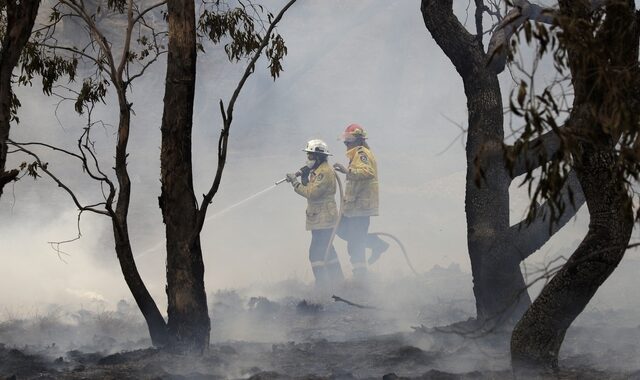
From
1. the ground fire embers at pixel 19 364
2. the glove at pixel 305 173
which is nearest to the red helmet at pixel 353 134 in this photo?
the glove at pixel 305 173

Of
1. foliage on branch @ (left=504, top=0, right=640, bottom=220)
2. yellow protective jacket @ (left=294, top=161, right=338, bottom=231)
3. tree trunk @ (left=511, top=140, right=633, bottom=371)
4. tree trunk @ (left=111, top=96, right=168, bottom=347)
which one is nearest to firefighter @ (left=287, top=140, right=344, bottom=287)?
yellow protective jacket @ (left=294, top=161, right=338, bottom=231)

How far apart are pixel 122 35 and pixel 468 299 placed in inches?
891

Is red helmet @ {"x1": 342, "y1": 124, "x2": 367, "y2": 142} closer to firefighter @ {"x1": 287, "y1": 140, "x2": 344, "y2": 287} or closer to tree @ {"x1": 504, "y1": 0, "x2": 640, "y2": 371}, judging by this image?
firefighter @ {"x1": 287, "y1": 140, "x2": 344, "y2": 287}

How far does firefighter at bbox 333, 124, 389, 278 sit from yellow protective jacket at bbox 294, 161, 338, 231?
0.22 m

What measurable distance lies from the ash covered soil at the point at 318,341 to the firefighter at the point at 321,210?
36cm

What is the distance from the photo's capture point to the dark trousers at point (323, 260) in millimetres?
13141

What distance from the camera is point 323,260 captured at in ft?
43.1

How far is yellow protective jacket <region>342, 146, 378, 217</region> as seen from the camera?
13164mm

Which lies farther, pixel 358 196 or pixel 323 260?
pixel 358 196

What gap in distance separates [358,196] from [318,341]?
166 inches

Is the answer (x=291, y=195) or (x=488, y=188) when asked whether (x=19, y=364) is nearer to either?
(x=488, y=188)

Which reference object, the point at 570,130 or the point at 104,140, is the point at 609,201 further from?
the point at 104,140

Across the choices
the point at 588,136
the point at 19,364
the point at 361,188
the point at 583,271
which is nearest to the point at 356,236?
the point at 361,188

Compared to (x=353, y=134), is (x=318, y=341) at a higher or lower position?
lower
